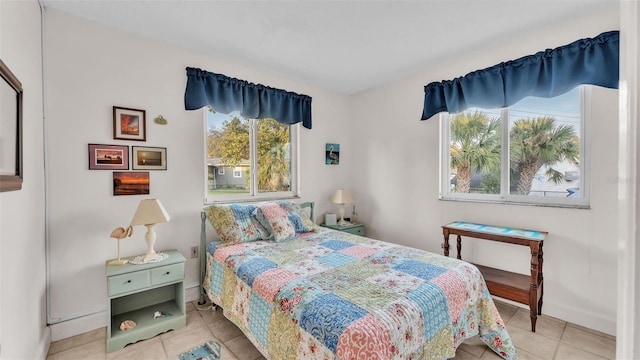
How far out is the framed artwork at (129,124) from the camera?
8.10ft

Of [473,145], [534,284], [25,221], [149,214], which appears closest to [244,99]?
[149,214]

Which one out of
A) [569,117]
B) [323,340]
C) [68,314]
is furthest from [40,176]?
[569,117]

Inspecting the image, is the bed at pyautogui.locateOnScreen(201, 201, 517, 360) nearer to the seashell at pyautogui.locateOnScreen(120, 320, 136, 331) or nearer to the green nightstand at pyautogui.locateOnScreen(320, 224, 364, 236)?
the seashell at pyautogui.locateOnScreen(120, 320, 136, 331)

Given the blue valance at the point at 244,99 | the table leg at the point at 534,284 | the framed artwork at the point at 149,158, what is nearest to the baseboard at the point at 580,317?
the table leg at the point at 534,284

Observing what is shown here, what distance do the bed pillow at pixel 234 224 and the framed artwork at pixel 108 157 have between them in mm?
845

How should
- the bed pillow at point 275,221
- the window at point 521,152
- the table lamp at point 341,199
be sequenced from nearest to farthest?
the window at point 521,152, the bed pillow at point 275,221, the table lamp at point 341,199

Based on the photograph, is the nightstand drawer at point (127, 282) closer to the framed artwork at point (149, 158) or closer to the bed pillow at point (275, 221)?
the framed artwork at point (149, 158)

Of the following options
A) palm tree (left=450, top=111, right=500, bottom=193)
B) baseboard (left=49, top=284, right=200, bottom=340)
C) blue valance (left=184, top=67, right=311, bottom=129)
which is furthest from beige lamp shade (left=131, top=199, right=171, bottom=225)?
palm tree (left=450, top=111, right=500, bottom=193)

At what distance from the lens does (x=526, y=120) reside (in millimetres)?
2748

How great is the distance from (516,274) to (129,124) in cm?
386

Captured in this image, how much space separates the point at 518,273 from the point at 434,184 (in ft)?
3.89

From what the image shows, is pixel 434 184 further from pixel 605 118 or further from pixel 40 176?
pixel 40 176

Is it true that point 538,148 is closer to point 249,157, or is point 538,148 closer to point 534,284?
point 534,284

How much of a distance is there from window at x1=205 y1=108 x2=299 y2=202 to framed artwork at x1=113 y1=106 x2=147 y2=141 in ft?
2.01
